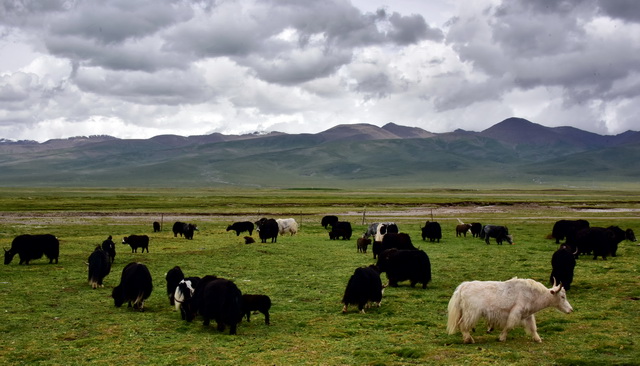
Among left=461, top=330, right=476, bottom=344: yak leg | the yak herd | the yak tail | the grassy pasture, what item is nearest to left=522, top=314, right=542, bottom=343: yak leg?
the yak herd

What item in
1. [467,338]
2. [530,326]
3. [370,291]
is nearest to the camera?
[467,338]

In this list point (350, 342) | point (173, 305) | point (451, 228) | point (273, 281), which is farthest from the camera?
point (451, 228)

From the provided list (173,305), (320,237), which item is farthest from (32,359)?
(320,237)

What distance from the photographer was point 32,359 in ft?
31.1

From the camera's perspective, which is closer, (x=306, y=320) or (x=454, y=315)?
(x=454, y=315)

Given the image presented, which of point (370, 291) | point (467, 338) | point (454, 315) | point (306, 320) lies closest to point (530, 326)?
point (467, 338)

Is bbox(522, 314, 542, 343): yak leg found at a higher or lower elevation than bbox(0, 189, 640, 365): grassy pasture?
higher

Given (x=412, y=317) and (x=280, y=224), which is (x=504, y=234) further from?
(x=412, y=317)

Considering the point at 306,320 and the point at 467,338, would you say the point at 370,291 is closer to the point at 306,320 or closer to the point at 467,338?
the point at 306,320

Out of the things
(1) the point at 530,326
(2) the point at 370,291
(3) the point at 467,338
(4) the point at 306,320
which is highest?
(2) the point at 370,291

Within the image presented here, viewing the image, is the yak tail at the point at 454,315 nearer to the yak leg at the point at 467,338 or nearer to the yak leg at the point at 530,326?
the yak leg at the point at 467,338

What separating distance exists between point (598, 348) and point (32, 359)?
1012 centimetres

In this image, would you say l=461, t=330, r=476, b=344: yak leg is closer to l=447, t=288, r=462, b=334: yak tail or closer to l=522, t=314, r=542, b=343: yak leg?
l=447, t=288, r=462, b=334: yak tail

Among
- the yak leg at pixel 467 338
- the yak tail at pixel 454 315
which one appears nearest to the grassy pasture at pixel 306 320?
the yak leg at pixel 467 338
